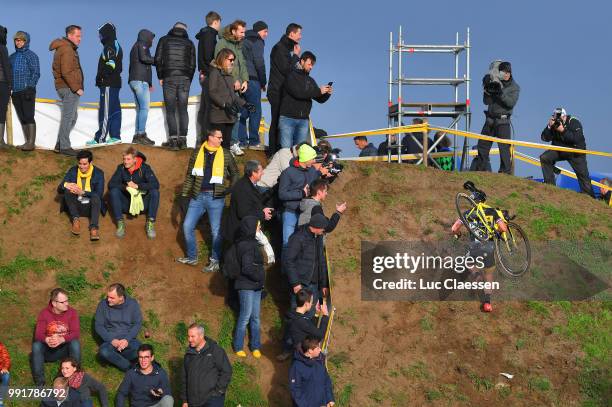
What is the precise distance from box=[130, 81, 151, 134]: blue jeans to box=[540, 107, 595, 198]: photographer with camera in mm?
8064

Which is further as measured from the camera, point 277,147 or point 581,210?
point 581,210

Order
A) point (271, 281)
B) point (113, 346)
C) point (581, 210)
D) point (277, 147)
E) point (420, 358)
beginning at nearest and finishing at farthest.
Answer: point (113, 346) → point (420, 358) → point (271, 281) → point (277, 147) → point (581, 210)

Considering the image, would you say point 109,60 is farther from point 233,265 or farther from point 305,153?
point 233,265

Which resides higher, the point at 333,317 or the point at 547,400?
the point at 333,317

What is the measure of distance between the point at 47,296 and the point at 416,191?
24.3ft

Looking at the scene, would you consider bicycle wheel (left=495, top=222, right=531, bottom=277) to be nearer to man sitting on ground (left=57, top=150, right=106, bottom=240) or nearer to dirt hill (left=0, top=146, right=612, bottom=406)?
dirt hill (left=0, top=146, right=612, bottom=406)

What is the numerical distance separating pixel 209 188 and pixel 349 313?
295 centimetres

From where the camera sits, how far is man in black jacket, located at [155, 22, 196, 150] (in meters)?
17.8

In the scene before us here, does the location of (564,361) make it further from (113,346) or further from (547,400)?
(113,346)

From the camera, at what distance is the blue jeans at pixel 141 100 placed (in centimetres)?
1822

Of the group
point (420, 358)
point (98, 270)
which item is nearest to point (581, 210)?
point (420, 358)

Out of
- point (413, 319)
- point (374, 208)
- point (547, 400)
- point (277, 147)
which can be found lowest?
point (547, 400)

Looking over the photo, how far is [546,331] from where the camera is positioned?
49.9ft

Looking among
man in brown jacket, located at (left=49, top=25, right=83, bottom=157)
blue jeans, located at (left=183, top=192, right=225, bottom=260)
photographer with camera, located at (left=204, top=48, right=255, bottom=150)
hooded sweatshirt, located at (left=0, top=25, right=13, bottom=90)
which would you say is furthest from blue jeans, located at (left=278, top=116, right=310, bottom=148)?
hooded sweatshirt, located at (left=0, top=25, right=13, bottom=90)
